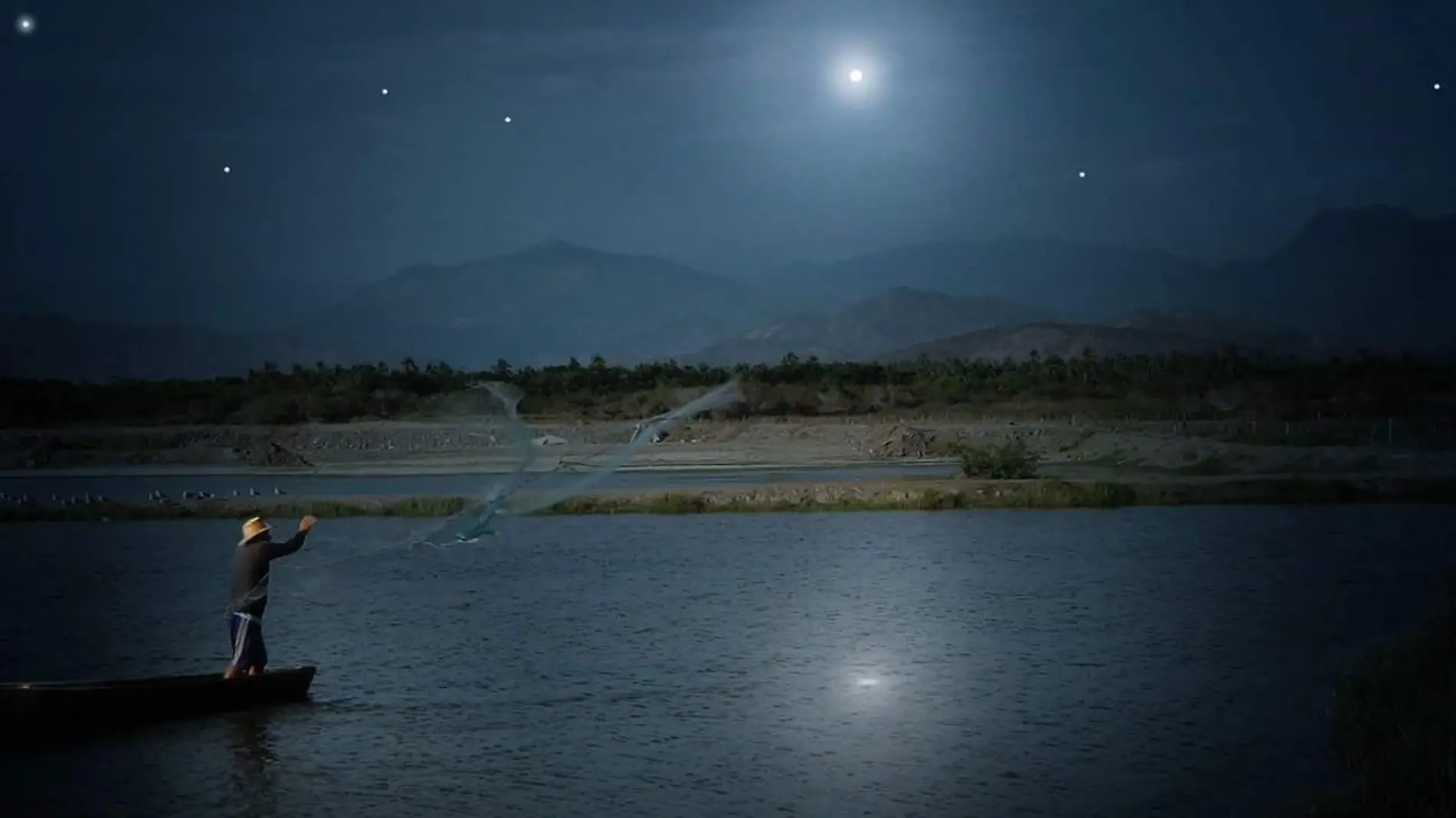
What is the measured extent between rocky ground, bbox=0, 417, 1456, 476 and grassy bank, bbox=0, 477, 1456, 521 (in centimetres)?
522

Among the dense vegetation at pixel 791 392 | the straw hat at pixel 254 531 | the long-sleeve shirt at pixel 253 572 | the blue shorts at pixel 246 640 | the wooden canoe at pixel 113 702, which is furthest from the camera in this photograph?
the dense vegetation at pixel 791 392

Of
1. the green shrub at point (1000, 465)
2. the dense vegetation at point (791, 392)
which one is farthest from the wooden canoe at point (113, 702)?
the dense vegetation at point (791, 392)

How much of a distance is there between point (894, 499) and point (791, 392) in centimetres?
4229

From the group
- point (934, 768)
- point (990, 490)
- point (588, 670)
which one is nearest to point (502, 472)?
point (990, 490)

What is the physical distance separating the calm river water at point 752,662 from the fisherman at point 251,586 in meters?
0.87

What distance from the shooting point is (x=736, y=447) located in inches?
2936

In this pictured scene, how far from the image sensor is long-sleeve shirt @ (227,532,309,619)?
1934 centimetres

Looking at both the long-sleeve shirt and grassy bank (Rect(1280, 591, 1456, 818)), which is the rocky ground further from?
the long-sleeve shirt

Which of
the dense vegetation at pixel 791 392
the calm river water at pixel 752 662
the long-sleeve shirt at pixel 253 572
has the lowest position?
the calm river water at pixel 752 662

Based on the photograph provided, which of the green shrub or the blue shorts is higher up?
the green shrub

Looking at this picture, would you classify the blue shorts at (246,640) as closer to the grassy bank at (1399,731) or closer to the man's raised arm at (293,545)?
the man's raised arm at (293,545)

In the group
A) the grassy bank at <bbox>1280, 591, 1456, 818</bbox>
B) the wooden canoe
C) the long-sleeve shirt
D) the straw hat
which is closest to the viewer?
the grassy bank at <bbox>1280, 591, 1456, 818</bbox>

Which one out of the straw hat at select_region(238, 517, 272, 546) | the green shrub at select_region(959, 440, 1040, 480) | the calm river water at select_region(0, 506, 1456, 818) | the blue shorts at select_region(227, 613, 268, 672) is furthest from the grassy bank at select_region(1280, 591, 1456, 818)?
the green shrub at select_region(959, 440, 1040, 480)

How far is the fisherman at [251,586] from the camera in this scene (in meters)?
19.4
